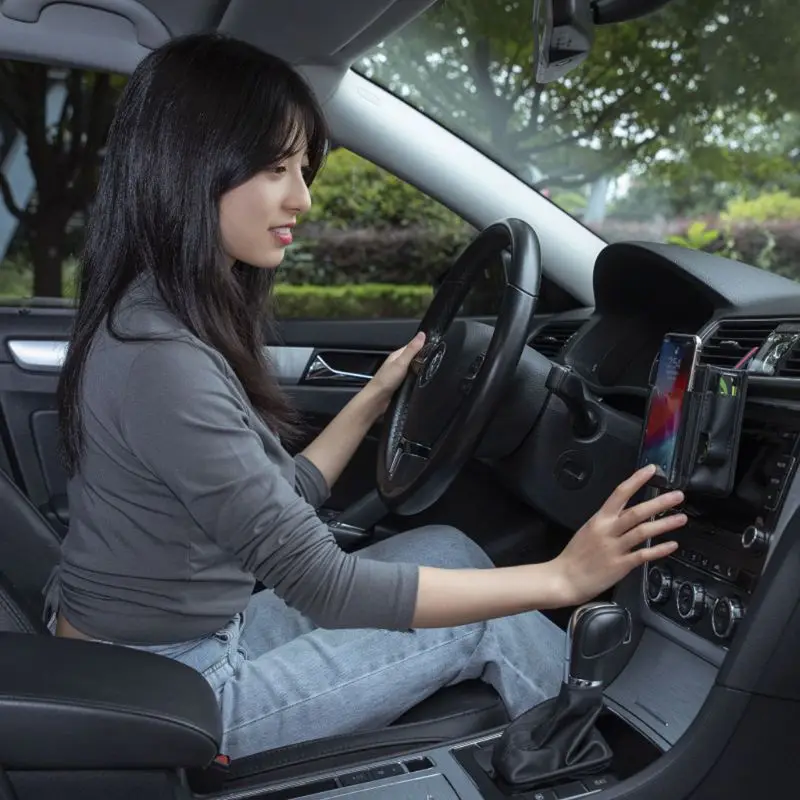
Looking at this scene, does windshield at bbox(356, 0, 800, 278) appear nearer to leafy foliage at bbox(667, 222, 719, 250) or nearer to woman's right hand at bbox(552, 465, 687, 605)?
leafy foliage at bbox(667, 222, 719, 250)

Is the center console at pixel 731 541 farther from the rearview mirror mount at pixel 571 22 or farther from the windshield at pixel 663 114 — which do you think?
the windshield at pixel 663 114

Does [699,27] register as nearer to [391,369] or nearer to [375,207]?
[375,207]

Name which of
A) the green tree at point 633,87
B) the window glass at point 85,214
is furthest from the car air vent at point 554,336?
the green tree at point 633,87

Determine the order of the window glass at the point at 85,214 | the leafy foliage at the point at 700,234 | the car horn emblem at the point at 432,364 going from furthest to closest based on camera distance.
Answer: the leafy foliage at the point at 700,234
the window glass at the point at 85,214
the car horn emblem at the point at 432,364

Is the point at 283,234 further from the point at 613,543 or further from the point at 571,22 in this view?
the point at 613,543

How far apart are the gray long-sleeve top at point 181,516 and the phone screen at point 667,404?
359mm

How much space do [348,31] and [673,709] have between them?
48.8 inches

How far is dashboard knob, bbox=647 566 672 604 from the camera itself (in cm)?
146

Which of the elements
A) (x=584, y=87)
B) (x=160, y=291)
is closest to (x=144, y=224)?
(x=160, y=291)

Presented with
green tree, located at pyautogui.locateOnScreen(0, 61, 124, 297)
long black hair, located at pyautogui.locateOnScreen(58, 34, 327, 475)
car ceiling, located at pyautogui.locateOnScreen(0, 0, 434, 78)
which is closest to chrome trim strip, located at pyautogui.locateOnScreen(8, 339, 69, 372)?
green tree, located at pyautogui.locateOnScreen(0, 61, 124, 297)

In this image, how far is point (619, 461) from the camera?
5.28ft

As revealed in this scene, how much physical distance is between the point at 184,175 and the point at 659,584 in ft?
2.75

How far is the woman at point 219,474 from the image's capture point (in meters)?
1.13

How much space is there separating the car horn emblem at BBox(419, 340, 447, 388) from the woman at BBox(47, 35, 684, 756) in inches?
14.8
